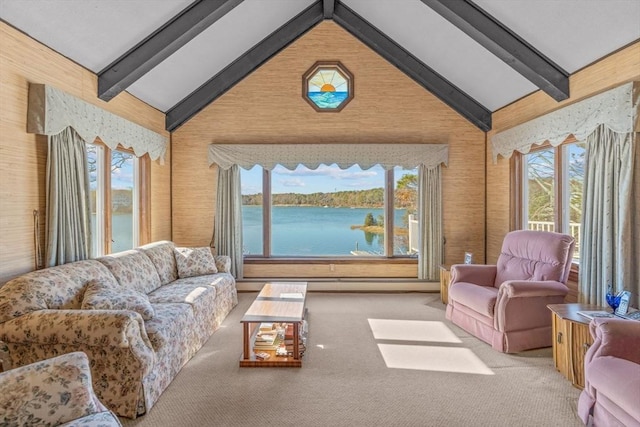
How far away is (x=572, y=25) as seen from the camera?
336cm

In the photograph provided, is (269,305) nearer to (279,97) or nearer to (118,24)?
(118,24)

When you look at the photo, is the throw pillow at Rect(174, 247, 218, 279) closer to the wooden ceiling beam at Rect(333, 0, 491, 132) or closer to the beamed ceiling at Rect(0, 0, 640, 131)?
the beamed ceiling at Rect(0, 0, 640, 131)

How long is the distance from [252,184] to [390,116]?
240cm

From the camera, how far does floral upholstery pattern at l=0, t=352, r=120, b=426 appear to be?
1482 millimetres

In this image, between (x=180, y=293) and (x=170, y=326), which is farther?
(x=180, y=293)

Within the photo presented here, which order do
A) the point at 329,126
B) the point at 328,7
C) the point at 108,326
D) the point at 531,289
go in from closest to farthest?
the point at 108,326
the point at 531,289
the point at 328,7
the point at 329,126

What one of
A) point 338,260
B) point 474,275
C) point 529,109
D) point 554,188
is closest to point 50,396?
point 474,275

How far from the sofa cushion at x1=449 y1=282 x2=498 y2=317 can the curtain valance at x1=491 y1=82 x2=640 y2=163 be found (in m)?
1.80

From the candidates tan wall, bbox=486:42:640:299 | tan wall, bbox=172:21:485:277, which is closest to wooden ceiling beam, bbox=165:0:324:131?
tan wall, bbox=172:21:485:277

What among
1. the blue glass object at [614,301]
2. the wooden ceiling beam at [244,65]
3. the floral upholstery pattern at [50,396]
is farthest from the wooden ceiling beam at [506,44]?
the floral upholstery pattern at [50,396]

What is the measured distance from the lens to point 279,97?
579cm

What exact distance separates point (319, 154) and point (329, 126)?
50cm

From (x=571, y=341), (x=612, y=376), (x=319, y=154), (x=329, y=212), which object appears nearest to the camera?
(x=612, y=376)

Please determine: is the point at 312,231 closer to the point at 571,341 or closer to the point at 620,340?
the point at 571,341
